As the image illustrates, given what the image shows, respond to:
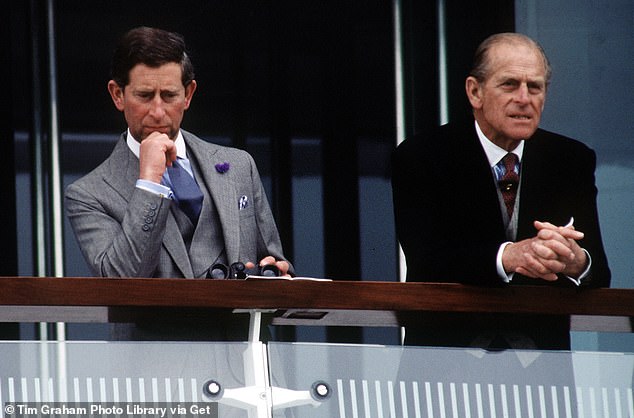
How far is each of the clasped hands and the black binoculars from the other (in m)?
0.57

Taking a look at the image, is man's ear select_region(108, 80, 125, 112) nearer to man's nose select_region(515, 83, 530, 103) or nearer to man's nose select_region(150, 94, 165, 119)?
man's nose select_region(150, 94, 165, 119)

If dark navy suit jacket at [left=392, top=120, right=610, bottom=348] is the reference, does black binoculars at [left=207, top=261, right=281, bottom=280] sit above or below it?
below

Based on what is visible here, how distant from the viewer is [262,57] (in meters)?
6.64

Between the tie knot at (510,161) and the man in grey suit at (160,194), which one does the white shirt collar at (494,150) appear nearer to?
the tie knot at (510,161)

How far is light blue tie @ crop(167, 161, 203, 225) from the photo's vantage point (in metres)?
3.46

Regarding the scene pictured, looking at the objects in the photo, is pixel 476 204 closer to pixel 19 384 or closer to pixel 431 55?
pixel 19 384

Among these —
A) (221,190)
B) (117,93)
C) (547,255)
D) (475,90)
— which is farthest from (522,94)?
(117,93)

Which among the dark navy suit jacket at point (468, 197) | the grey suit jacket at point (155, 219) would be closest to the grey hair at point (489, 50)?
the dark navy suit jacket at point (468, 197)

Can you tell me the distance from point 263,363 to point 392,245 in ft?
12.7

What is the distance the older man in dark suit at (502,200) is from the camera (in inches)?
126

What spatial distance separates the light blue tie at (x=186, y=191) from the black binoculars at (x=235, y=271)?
0.79 ft

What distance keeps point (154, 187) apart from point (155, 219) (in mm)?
123

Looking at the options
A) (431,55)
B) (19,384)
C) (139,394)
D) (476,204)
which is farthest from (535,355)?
(431,55)

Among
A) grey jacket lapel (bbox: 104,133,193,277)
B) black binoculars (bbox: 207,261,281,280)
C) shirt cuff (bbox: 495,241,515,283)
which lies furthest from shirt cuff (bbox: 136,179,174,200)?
shirt cuff (bbox: 495,241,515,283)
